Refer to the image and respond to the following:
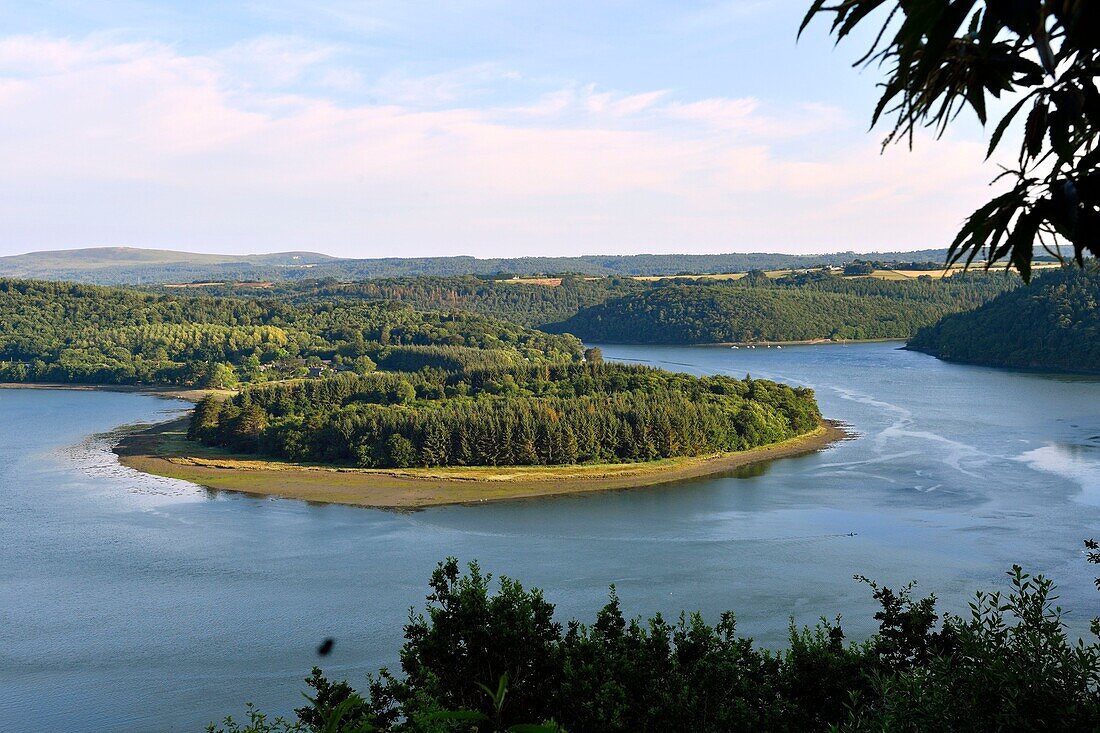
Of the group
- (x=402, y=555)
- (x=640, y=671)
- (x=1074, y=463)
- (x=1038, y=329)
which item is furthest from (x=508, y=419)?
(x=1038, y=329)

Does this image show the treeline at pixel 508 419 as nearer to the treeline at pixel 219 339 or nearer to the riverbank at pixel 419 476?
the riverbank at pixel 419 476

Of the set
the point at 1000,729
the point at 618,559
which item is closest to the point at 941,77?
the point at 1000,729

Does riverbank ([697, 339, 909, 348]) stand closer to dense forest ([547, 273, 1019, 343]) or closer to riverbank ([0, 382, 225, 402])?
dense forest ([547, 273, 1019, 343])

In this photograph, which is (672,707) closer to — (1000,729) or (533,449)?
(1000,729)

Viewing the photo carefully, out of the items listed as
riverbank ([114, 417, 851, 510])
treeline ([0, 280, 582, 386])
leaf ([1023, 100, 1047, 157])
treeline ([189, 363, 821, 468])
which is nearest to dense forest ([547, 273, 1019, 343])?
treeline ([0, 280, 582, 386])

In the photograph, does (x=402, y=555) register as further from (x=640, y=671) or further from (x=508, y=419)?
(x=640, y=671)

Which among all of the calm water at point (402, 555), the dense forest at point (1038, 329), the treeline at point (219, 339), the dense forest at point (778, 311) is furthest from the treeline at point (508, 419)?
the dense forest at point (778, 311)
